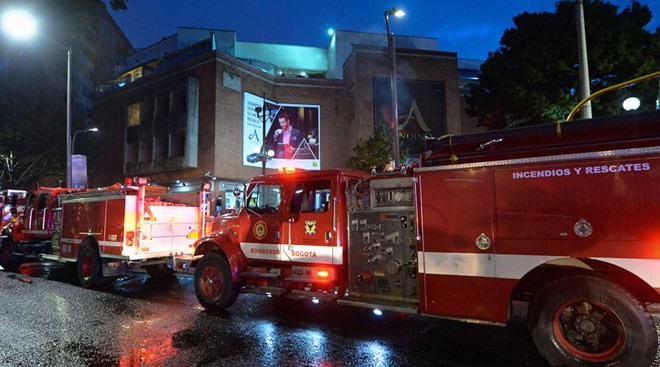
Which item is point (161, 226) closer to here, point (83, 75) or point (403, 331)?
point (403, 331)

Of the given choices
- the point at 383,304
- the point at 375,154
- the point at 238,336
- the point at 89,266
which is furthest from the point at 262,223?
the point at 375,154

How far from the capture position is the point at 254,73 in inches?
1139

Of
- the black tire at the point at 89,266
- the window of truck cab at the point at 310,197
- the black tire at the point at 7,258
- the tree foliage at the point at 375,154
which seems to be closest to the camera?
the window of truck cab at the point at 310,197

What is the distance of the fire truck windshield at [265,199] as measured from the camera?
6949 millimetres

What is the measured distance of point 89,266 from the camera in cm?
981

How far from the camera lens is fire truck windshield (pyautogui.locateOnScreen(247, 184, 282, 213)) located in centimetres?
695

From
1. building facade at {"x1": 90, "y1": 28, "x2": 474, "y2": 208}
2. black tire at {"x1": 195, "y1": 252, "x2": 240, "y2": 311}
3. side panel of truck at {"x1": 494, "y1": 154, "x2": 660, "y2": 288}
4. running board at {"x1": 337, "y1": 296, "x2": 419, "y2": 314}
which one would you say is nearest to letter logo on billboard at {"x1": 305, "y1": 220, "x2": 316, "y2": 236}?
running board at {"x1": 337, "y1": 296, "x2": 419, "y2": 314}

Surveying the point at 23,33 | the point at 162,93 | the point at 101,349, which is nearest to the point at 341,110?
the point at 162,93

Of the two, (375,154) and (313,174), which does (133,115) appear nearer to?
(375,154)

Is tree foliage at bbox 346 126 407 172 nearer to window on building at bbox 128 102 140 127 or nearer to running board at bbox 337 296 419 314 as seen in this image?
running board at bbox 337 296 419 314

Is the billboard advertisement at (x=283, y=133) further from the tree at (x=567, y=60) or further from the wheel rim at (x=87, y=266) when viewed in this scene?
the wheel rim at (x=87, y=266)

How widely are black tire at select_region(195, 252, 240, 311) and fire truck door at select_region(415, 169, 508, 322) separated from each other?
348 cm

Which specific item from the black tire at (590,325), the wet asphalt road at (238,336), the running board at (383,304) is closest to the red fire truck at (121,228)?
the wet asphalt road at (238,336)

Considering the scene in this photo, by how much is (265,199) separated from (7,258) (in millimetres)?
10728
